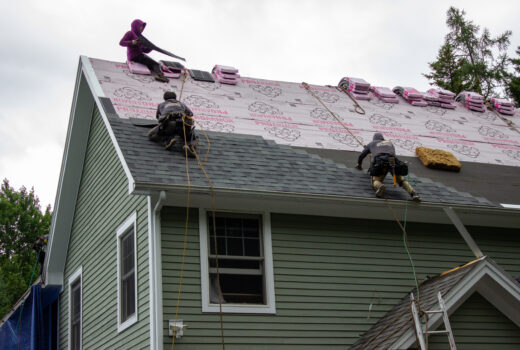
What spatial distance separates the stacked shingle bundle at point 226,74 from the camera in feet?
47.6

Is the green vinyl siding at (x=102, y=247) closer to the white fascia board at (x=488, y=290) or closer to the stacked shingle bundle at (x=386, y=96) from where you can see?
the white fascia board at (x=488, y=290)

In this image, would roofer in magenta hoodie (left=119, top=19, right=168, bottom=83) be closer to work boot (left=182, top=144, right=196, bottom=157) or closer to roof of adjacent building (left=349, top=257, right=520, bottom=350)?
work boot (left=182, top=144, right=196, bottom=157)

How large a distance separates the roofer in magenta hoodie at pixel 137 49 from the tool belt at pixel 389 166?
5289 millimetres

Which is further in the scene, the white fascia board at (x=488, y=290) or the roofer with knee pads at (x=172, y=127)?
the roofer with knee pads at (x=172, y=127)

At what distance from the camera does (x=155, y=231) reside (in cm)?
901

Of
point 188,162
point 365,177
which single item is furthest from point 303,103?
point 188,162

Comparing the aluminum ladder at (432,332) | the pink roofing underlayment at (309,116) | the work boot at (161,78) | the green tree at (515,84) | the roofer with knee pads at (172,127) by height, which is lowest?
the aluminum ladder at (432,332)

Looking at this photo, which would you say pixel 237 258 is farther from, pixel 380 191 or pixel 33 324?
pixel 33 324

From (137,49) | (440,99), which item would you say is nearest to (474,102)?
(440,99)

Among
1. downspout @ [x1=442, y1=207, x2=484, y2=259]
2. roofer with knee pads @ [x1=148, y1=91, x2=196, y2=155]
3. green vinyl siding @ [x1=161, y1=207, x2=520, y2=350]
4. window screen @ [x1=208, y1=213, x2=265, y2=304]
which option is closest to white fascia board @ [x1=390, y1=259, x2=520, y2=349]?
downspout @ [x1=442, y1=207, x2=484, y2=259]

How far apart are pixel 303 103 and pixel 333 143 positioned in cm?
218

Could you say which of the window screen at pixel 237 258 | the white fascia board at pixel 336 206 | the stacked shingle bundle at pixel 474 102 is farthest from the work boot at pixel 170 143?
the stacked shingle bundle at pixel 474 102

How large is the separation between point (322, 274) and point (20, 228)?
26.5 metres

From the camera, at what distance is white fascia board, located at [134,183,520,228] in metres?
9.22
